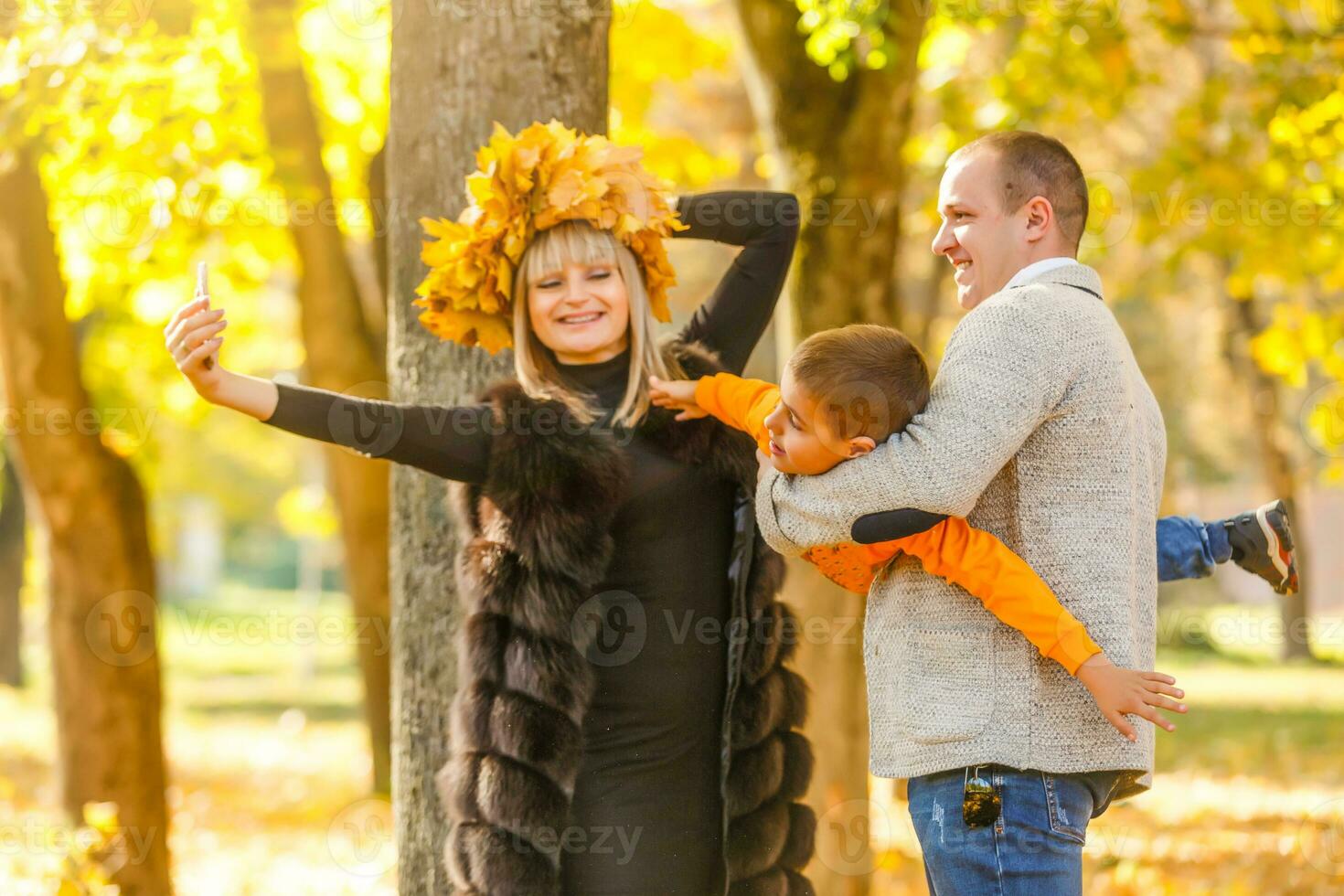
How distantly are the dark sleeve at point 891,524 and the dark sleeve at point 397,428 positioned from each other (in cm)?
100

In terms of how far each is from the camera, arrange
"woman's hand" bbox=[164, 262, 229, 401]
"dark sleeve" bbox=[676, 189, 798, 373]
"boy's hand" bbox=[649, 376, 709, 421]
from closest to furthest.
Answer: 1. "woman's hand" bbox=[164, 262, 229, 401]
2. "boy's hand" bbox=[649, 376, 709, 421]
3. "dark sleeve" bbox=[676, 189, 798, 373]

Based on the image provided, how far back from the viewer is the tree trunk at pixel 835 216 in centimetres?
602

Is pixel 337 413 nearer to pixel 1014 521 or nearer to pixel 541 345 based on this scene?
pixel 541 345

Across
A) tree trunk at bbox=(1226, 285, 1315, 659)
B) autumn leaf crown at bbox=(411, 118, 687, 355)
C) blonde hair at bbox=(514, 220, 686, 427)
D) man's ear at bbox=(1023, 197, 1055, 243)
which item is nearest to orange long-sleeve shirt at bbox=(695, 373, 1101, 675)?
man's ear at bbox=(1023, 197, 1055, 243)

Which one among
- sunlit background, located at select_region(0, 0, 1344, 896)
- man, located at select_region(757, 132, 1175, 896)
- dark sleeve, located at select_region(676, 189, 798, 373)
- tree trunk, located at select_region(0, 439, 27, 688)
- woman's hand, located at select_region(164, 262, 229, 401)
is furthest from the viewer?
tree trunk, located at select_region(0, 439, 27, 688)

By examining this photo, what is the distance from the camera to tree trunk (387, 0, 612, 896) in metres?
3.64

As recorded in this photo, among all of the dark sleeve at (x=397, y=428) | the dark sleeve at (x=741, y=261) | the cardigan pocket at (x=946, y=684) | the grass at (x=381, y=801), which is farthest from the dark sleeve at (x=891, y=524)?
the grass at (x=381, y=801)

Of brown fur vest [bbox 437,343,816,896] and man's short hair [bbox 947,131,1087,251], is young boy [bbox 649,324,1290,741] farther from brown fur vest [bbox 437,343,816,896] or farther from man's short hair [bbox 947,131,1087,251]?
brown fur vest [bbox 437,343,816,896]

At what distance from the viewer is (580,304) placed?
3121 millimetres

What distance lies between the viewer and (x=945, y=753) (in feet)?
7.81

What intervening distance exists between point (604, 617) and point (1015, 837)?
1047mm

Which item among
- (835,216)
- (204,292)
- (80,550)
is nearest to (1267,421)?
(835,216)

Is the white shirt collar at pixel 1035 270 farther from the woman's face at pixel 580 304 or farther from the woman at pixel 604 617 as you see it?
the woman's face at pixel 580 304

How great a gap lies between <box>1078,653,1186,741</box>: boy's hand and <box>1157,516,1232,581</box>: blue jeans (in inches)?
19.9
